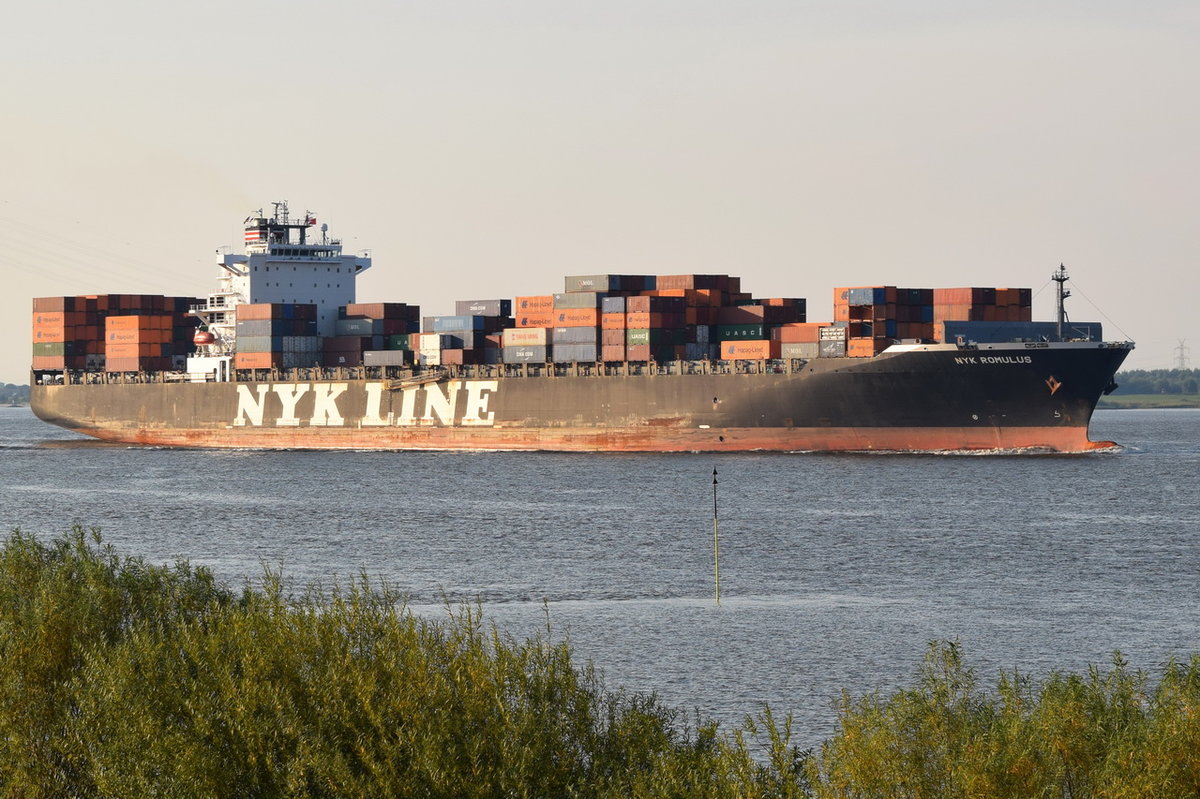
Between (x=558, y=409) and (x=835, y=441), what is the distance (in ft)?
46.8

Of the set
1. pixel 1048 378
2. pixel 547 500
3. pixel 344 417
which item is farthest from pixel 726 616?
pixel 344 417

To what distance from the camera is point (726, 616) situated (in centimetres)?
2959

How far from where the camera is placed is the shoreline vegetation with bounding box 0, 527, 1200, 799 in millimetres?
13188

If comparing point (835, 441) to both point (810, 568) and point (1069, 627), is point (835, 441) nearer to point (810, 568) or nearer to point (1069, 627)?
point (810, 568)

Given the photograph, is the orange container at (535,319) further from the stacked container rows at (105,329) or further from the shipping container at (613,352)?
the stacked container rows at (105,329)

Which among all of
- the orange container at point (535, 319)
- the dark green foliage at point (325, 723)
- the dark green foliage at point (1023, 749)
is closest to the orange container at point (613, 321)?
the orange container at point (535, 319)

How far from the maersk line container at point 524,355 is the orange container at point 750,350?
994 centimetres

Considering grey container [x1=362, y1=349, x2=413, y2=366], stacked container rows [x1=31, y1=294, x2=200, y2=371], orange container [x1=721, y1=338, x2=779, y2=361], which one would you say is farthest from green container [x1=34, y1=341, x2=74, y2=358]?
orange container [x1=721, y1=338, x2=779, y2=361]

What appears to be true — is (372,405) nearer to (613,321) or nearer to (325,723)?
(613,321)

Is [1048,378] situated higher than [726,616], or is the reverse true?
[1048,378]

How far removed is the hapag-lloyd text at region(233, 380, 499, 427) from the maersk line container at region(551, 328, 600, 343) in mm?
3869

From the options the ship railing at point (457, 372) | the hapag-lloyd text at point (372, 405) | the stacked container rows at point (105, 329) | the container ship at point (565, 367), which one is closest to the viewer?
the container ship at point (565, 367)

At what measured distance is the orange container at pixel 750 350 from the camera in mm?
66188

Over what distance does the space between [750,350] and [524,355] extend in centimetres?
1269
